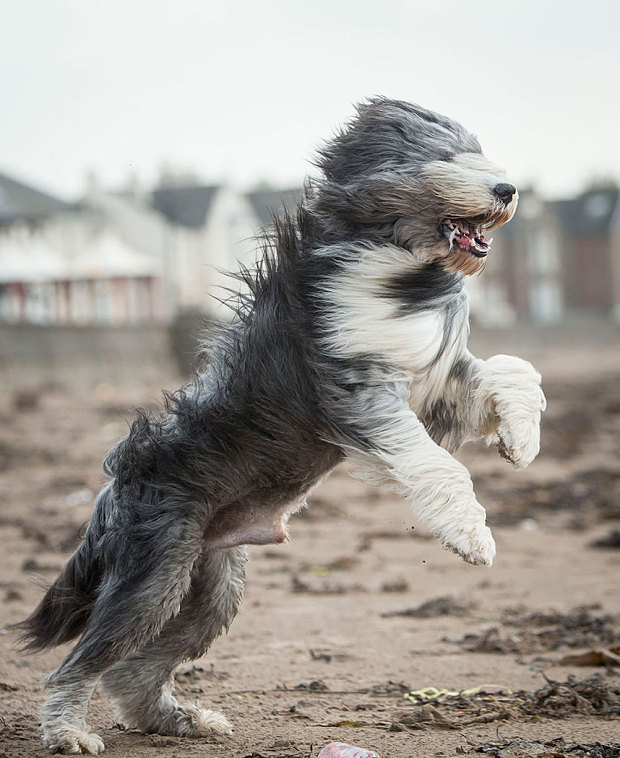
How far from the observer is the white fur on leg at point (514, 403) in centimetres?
452

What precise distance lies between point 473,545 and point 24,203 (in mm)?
43978

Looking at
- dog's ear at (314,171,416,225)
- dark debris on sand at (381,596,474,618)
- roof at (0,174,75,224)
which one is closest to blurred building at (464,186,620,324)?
roof at (0,174,75,224)

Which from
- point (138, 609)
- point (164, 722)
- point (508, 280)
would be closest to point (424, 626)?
point (164, 722)

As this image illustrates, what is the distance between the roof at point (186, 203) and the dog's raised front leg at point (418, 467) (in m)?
45.0

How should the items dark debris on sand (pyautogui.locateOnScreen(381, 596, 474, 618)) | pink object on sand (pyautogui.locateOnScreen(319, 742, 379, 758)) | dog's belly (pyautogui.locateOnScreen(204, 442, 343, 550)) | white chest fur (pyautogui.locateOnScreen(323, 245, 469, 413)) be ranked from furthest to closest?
dark debris on sand (pyautogui.locateOnScreen(381, 596, 474, 618))
dog's belly (pyautogui.locateOnScreen(204, 442, 343, 550))
white chest fur (pyautogui.locateOnScreen(323, 245, 469, 413))
pink object on sand (pyautogui.locateOnScreen(319, 742, 379, 758))

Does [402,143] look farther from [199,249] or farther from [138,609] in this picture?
[199,249]

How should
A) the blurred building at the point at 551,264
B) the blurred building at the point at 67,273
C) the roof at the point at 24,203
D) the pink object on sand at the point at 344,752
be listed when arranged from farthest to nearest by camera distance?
the blurred building at the point at 551,264
the roof at the point at 24,203
the blurred building at the point at 67,273
the pink object on sand at the point at 344,752

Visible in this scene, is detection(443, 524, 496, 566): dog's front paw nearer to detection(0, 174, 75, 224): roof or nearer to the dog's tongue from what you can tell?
the dog's tongue

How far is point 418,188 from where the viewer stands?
4.37 m

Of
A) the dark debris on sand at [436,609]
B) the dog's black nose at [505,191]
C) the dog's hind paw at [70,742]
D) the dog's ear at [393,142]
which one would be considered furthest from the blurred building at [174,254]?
the dog's black nose at [505,191]

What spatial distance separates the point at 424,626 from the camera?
713 cm

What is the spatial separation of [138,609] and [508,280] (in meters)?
57.6

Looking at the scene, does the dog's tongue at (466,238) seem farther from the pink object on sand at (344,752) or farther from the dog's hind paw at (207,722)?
the dog's hind paw at (207,722)

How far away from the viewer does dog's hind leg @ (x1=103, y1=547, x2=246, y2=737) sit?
16.0 feet
